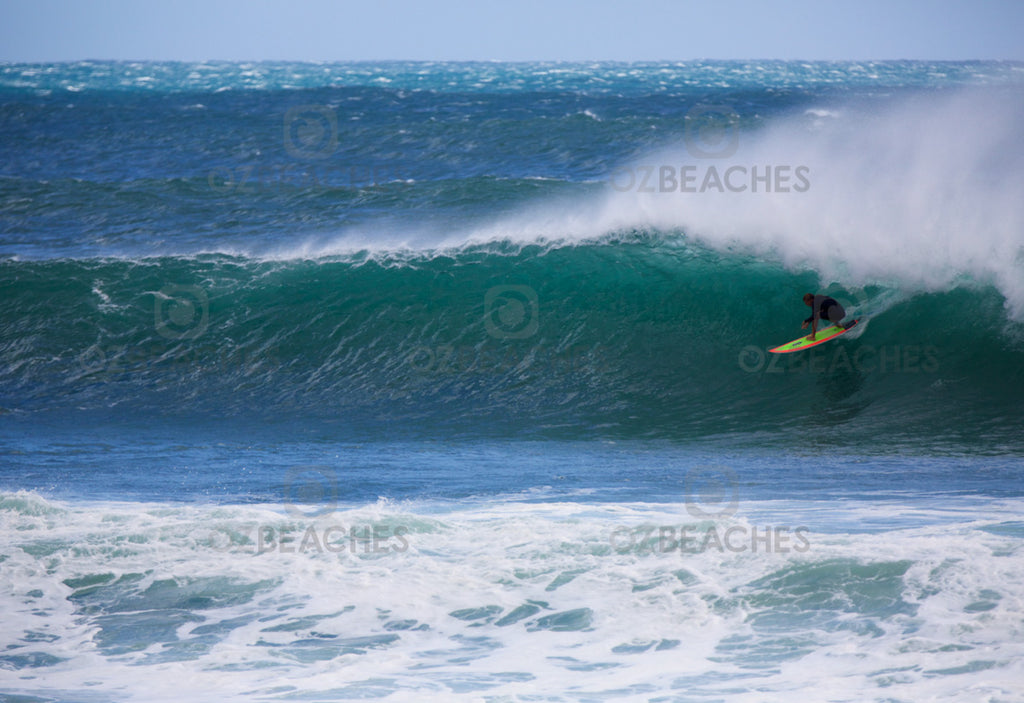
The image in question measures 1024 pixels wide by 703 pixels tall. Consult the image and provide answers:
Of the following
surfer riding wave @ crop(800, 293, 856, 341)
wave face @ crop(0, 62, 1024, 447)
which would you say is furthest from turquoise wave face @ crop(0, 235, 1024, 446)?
surfer riding wave @ crop(800, 293, 856, 341)

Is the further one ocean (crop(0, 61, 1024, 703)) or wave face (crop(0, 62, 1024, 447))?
wave face (crop(0, 62, 1024, 447))

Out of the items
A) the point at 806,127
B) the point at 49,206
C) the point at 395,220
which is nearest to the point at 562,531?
the point at 395,220

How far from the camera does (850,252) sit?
10.8 metres

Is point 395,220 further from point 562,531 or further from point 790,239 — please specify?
point 562,531

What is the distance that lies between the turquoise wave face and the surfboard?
11cm

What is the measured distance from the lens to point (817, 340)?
9.63m

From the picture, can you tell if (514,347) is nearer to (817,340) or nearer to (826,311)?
(817,340)

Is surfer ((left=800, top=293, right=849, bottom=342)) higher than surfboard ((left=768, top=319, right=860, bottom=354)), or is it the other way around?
surfer ((left=800, top=293, right=849, bottom=342))

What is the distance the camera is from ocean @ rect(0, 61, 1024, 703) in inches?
184

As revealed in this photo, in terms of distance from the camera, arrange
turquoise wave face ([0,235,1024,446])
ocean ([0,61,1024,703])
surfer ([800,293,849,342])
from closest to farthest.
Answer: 1. ocean ([0,61,1024,703])
2. turquoise wave face ([0,235,1024,446])
3. surfer ([800,293,849,342])

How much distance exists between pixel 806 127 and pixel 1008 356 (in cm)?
1449

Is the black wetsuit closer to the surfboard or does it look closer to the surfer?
the surfer

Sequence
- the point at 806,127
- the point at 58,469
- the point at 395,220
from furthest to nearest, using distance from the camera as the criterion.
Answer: the point at 806,127, the point at 395,220, the point at 58,469

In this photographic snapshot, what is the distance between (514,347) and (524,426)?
183 centimetres
